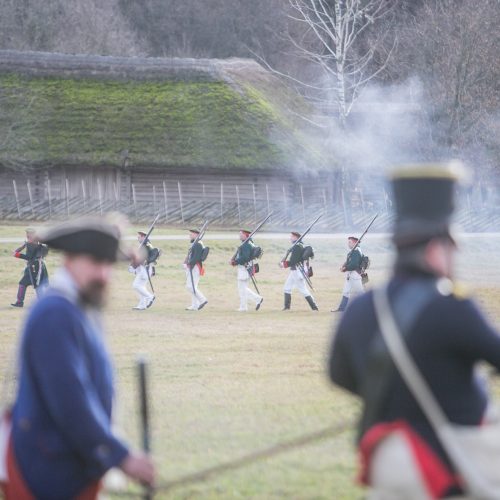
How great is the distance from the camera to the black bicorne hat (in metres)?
4.90

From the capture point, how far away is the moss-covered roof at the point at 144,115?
146 feet

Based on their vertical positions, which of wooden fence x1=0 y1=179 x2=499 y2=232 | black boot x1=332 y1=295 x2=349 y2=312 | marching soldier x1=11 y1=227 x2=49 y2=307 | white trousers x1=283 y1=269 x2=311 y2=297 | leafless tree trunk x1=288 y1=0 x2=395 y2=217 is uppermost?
leafless tree trunk x1=288 y1=0 x2=395 y2=217

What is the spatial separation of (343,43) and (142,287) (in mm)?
18813

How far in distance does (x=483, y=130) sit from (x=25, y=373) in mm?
40460

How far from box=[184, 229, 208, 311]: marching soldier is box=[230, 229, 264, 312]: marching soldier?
747 mm

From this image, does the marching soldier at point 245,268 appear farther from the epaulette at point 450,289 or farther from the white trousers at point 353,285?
the epaulette at point 450,289

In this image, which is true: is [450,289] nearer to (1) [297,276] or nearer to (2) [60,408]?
(2) [60,408]

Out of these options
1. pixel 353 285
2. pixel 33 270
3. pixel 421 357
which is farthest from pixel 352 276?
pixel 421 357

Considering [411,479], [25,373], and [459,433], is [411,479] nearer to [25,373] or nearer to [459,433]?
[459,433]

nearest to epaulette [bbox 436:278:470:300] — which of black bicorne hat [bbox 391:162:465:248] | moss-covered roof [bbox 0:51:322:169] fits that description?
black bicorne hat [bbox 391:162:465:248]

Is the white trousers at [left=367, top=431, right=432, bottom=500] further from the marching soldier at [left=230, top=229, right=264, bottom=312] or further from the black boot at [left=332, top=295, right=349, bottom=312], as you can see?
the marching soldier at [left=230, top=229, right=264, bottom=312]

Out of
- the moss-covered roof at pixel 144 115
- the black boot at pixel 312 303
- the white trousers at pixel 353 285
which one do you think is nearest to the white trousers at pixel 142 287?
the black boot at pixel 312 303

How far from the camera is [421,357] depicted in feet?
15.4

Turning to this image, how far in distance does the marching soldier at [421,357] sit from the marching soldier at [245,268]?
21049 millimetres
